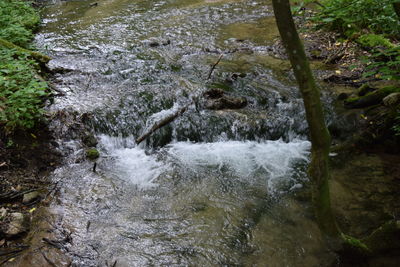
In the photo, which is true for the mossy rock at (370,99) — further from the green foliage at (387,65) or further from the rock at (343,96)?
the green foliage at (387,65)

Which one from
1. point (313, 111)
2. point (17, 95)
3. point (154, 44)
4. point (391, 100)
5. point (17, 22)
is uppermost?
point (313, 111)

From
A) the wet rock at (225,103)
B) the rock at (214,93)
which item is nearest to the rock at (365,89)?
the wet rock at (225,103)

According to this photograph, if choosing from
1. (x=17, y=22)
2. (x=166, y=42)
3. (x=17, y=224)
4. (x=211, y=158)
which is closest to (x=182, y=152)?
(x=211, y=158)

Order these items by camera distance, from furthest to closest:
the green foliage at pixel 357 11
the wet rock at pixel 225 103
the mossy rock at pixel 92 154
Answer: the wet rock at pixel 225 103 → the mossy rock at pixel 92 154 → the green foliage at pixel 357 11

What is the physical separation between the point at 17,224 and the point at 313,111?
409cm

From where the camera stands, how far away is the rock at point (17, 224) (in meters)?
4.02

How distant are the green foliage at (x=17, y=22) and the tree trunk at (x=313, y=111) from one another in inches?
369

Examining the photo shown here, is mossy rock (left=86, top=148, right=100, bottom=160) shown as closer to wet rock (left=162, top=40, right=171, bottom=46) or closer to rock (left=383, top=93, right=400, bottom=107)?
wet rock (left=162, top=40, right=171, bottom=46)

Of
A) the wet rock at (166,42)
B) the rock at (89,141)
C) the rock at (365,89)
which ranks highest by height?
the wet rock at (166,42)

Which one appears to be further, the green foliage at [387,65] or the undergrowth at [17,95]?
the undergrowth at [17,95]

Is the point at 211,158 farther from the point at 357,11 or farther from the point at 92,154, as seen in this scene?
the point at 357,11

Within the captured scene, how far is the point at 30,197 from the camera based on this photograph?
468cm

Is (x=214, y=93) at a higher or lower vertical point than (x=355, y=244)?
higher

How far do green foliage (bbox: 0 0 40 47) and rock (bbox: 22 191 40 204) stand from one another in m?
6.42
